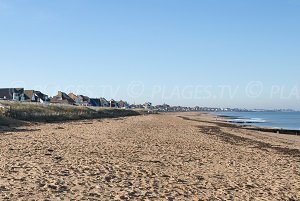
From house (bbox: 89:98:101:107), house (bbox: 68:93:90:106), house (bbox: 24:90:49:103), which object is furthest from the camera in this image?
house (bbox: 89:98:101:107)

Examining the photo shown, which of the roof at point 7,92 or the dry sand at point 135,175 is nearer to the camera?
the dry sand at point 135,175

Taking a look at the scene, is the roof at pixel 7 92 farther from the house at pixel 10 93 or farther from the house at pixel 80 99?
the house at pixel 80 99

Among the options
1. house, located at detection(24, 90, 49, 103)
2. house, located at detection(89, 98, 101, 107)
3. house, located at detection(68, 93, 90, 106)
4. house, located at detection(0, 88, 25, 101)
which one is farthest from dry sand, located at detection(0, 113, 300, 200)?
house, located at detection(89, 98, 101, 107)

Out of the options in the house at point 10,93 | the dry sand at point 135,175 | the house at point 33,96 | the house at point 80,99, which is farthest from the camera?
the house at point 80,99

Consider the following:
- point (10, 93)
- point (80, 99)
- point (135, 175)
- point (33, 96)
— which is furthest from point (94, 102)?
point (135, 175)

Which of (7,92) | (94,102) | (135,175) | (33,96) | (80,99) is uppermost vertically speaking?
(7,92)

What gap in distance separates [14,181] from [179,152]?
372 inches

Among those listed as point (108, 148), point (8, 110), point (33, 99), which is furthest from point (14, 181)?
point (33, 99)

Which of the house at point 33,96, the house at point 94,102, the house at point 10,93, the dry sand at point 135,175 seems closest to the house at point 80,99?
the house at point 94,102

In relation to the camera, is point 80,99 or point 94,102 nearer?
point 80,99

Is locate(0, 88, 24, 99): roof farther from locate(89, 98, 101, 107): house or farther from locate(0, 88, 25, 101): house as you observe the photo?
locate(89, 98, 101, 107): house

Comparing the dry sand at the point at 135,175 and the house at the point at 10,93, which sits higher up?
the house at the point at 10,93

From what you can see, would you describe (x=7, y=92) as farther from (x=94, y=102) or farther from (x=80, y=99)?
(x=94, y=102)

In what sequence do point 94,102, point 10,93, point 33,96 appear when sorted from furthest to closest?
point 94,102 < point 33,96 < point 10,93
